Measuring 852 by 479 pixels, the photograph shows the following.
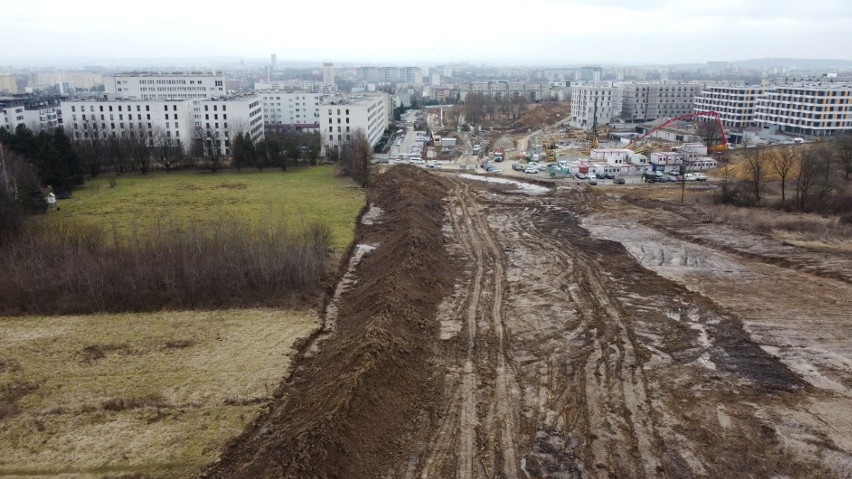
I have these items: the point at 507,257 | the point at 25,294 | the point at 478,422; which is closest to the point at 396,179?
the point at 507,257

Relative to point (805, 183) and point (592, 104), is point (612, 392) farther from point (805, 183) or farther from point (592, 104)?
point (592, 104)

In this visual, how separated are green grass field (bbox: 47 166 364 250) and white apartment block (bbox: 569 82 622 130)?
166ft

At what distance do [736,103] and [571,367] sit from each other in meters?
81.2

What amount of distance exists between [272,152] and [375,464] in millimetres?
42188

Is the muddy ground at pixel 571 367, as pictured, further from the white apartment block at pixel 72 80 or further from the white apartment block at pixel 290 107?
the white apartment block at pixel 72 80

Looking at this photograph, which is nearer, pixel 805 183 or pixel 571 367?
pixel 571 367

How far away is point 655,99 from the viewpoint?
96312 mm

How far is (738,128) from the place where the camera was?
78812 mm

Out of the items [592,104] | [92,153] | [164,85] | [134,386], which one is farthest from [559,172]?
[164,85]

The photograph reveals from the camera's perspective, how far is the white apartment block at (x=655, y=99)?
9556 cm

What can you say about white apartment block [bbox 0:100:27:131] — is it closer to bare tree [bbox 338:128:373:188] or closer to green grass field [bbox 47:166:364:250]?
green grass field [bbox 47:166:364:250]

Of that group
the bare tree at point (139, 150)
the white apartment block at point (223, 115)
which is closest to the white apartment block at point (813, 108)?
the white apartment block at point (223, 115)

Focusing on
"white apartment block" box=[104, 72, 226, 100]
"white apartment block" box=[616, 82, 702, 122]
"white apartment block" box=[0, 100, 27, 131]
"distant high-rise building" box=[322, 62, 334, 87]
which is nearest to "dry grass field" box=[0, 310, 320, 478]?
"white apartment block" box=[0, 100, 27, 131]

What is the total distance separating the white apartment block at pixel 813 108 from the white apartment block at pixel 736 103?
16.3 ft
